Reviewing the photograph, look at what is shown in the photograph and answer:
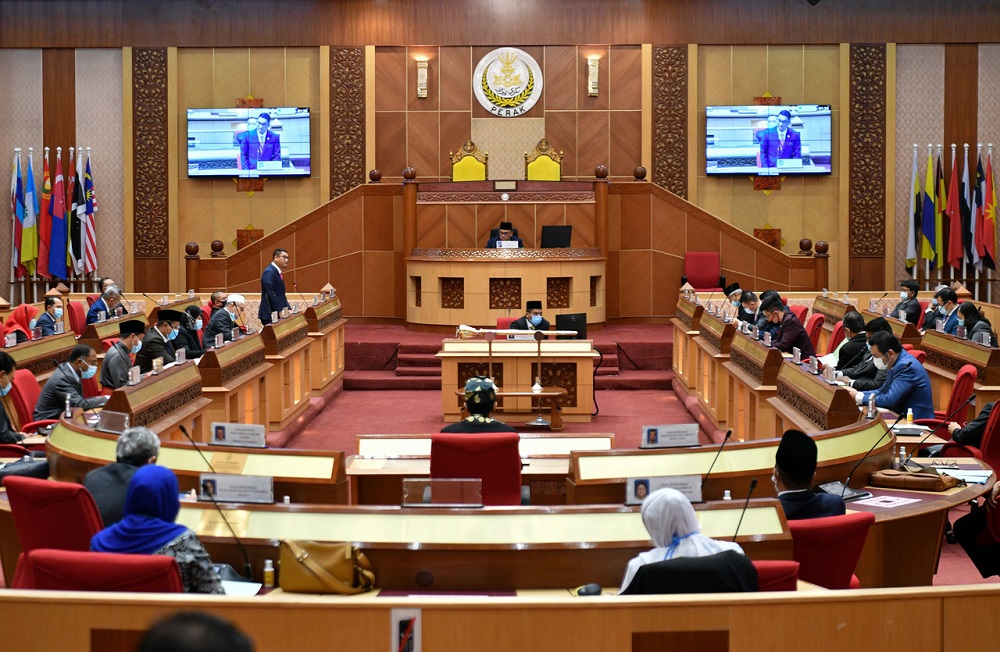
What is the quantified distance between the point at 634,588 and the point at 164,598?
1318 millimetres

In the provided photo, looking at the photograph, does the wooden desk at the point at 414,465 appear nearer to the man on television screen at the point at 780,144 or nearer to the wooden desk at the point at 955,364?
the wooden desk at the point at 955,364

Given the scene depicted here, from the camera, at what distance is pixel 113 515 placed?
15.0 ft

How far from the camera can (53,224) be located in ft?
60.7

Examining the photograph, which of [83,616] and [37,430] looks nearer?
[83,616]

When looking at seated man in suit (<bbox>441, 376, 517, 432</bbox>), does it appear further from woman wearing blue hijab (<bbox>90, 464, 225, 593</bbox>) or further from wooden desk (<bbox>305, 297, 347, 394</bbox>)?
wooden desk (<bbox>305, 297, 347, 394</bbox>)

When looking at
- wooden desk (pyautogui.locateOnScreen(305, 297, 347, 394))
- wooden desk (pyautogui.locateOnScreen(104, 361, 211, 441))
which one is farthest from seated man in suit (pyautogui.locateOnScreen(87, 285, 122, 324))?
wooden desk (pyautogui.locateOnScreen(104, 361, 211, 441))

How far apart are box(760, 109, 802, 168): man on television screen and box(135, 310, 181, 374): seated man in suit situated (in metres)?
11.3

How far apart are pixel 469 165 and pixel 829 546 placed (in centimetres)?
1397

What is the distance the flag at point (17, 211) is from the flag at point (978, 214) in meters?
14.6

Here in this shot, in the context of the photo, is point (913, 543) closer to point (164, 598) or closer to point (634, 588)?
point (634, 588)

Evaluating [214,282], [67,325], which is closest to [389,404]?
[67,325]

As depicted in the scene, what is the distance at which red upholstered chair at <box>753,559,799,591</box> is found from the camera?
11.7 feet

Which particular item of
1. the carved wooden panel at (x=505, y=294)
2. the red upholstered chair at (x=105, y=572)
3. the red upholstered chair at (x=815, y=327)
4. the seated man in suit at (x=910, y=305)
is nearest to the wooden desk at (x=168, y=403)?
the red upholstered chair at (x=105, y=572)

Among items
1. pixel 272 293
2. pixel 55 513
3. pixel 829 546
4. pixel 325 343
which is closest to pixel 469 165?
pixel 325 343
